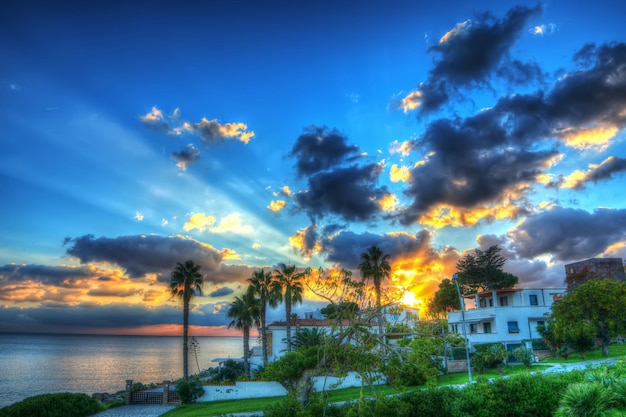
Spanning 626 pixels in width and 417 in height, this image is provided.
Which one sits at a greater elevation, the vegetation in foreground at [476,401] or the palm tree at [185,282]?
the palm tree at [185,282]

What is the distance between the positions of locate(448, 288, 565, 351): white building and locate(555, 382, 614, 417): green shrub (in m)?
33.6

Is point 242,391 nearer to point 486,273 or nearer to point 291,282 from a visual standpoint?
point 291,282

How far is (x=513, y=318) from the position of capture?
50.2m

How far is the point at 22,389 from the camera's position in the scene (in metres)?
63.3

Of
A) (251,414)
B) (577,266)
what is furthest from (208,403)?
(577,266)

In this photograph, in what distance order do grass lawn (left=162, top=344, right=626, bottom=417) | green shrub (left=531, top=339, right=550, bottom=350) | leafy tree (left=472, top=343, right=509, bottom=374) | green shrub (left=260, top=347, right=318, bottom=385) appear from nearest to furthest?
green shrub (left=260, top=347, right=318, bottom=385) < grass lawn (left=162, top=344, right=626, bottom=417) < leafy tree (left=472, top=343, right=509, bottom=374) < green shrub (left=531, top=339, right=550, bottom=350)

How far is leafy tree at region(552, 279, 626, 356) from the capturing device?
3719cm

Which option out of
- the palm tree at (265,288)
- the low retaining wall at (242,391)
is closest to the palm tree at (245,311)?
the palm tree at (265,288)

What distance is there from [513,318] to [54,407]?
4604cm

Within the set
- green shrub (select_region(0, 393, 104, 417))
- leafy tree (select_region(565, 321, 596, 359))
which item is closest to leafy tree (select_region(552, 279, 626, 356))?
leafy tree (select_region(565, 321, 596, 359))

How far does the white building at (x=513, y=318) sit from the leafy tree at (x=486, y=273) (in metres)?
27.1

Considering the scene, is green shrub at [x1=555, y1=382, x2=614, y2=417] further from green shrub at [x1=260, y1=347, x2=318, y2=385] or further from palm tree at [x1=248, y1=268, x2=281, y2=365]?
palm tree at [x1=248, y1=268, x2=281, y2=365]

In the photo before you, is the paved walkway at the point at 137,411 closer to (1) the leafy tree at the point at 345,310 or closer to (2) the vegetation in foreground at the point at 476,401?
(2) the vegetation in foreground at the point at 476,401

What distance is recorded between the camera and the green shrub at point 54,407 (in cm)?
3097
